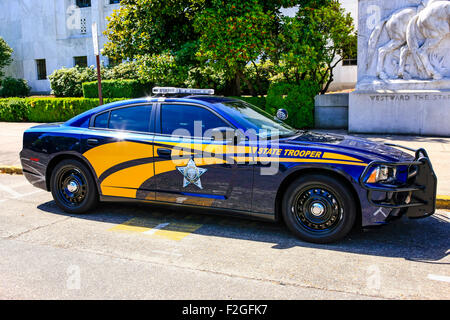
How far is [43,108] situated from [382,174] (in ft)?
53.8

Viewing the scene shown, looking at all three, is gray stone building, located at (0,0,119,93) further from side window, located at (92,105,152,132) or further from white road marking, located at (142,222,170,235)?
white road marking, located at (142,222,170,235)

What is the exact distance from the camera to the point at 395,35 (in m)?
11.7

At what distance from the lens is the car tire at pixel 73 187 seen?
5797 millimetres

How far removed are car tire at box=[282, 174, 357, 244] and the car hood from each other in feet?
1.25

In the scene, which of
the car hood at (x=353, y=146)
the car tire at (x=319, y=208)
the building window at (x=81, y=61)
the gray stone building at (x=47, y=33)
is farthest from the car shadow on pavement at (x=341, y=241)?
the building window at (x=81, y=61)

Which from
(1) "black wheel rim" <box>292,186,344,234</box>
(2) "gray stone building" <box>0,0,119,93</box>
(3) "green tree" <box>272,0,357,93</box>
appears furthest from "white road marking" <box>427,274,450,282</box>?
(2) "gray stone building" <box>0,0,119,93</box>

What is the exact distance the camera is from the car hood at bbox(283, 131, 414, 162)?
4.52 metres

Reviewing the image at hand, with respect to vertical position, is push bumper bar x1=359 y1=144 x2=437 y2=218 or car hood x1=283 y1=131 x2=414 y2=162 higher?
car hood x1=283 y1=131 x2=414 y2=162

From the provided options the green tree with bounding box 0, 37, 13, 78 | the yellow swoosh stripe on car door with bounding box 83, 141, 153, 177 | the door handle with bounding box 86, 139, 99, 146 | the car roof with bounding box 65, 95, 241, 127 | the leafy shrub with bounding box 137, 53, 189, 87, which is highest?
the green tree with bounding box 0, 37, 13, 78

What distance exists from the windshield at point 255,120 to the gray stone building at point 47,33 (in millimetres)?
24415

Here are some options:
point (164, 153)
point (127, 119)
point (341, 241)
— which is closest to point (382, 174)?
point (341, 241)

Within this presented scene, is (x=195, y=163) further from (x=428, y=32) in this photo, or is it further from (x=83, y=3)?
(x=83, y=3)

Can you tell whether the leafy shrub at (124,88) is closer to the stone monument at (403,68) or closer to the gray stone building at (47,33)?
the stone monument at (403,68)

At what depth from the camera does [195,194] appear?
5.09 m
